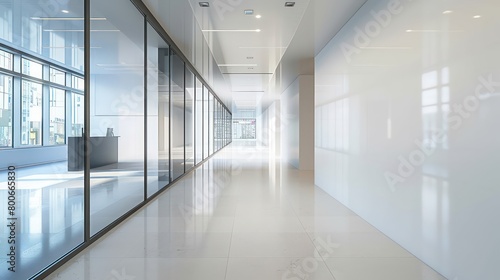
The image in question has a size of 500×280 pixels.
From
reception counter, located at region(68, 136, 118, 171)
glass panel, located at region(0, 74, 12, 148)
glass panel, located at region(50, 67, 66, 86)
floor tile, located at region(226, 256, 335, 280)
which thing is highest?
glass panel, located at region(50, 67, 66, 86)

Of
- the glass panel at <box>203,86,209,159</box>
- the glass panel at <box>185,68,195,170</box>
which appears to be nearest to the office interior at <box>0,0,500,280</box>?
the glass panel at <box>185,68,195,170</box>

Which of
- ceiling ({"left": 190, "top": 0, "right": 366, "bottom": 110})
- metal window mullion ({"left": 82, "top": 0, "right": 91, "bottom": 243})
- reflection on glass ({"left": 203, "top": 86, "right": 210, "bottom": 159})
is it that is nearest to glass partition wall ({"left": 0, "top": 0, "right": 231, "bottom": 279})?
metal window mullion ({"left": 82, "top": 0, "right": 91, "bottom": 243})

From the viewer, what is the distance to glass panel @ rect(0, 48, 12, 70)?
9.65 metres

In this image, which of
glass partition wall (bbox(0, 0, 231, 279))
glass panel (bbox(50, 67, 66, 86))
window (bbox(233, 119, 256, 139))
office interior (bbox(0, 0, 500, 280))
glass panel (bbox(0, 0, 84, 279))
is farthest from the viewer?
window (bbox(233, 119, 256, 139))

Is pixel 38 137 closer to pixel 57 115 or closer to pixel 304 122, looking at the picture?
pixel 57 115

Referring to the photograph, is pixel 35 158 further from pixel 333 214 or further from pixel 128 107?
pixel 333 214

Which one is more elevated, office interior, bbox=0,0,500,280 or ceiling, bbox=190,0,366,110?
ceiling, bbox=190,0,366,110

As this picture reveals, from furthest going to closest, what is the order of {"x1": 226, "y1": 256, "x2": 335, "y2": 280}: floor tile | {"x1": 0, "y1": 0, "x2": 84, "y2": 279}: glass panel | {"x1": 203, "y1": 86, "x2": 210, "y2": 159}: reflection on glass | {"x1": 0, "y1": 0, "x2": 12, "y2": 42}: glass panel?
1. {"x1": 203, "y1": 86, "x2": 210, "y2": 159}: reflection on glass
2. {"x1": 0, "y1": 0, "x2": 12, "y2": 42}: glass panel
3. {"x1": 0, "y1": 0, "x2": 84, "y2": 279}: glass panel
4. {"x1": 226, "y1": 256, "x2": 335, "y2": 280}: floor tile

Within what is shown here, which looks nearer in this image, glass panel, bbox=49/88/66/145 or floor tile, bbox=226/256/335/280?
floor tile, bbox=226/256/335/280

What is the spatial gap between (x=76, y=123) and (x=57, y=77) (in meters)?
9.28

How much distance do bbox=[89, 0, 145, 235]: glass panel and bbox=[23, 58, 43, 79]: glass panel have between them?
2006mm

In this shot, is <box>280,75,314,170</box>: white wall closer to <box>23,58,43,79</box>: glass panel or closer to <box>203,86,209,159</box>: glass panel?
<box>203,86,209,159</box>: glass panel

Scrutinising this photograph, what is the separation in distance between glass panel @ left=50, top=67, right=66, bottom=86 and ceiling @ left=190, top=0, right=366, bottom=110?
24.5 ft

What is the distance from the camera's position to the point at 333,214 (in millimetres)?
4809
